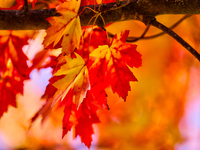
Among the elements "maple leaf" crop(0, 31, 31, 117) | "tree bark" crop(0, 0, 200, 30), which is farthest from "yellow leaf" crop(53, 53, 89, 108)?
"maple leaf" crop(0, 31, 31, 117)

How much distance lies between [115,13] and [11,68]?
504 mm

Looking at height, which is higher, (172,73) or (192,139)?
(172,73)

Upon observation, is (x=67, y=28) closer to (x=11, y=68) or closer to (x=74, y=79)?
(x=74, y=79)

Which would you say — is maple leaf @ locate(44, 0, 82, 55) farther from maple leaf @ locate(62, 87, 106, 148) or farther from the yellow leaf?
maple leaf @ locate(62, 87, 106, 148)

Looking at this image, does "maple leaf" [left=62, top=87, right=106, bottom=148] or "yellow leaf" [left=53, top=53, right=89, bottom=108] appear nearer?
"yellow leaf" [left=53, top=53, right=89, bottom=108]

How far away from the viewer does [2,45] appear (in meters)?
0.83

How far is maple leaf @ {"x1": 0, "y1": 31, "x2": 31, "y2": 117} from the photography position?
31.8 inches

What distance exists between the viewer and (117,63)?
0.54 metres

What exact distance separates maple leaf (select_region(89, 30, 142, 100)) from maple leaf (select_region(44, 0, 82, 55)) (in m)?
0.07

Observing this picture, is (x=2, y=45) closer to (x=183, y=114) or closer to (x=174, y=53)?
(x=174, y=53)

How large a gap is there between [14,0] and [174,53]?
3.71 feet

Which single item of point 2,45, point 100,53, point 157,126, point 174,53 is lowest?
point 157,126

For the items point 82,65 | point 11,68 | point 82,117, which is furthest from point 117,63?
point 11,68

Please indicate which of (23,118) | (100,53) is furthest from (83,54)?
(23,118)
